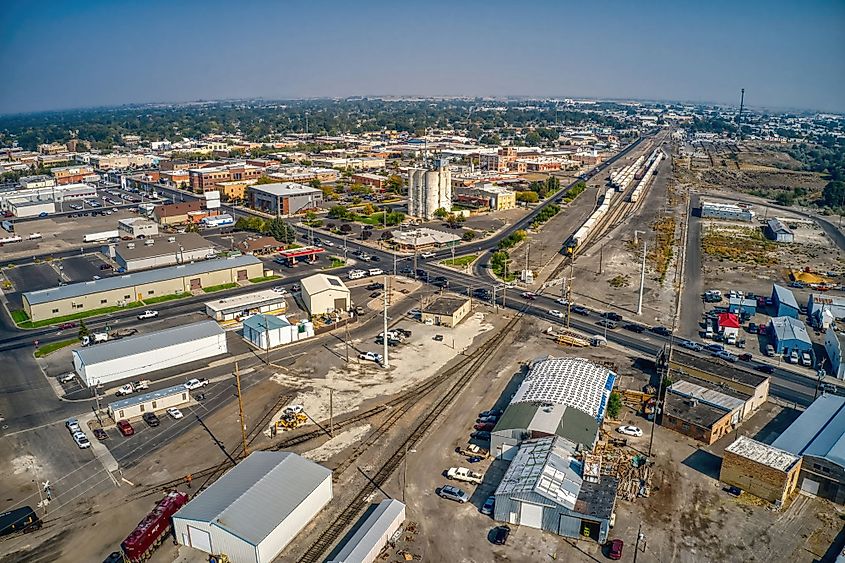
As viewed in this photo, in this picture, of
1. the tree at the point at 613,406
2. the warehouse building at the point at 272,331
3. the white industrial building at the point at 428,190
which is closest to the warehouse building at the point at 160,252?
the warehouse building at the point at 272,331

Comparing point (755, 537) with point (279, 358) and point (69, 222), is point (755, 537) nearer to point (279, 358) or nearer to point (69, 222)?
point (279, 358)

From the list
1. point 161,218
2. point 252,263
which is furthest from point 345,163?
point 252,263

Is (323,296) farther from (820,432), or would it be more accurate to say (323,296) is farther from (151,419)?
(820,432)

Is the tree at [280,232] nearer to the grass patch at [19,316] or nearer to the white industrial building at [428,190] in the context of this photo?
the white industrial building at [428,190]

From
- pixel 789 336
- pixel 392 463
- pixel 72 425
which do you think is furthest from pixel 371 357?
pixel 789 336

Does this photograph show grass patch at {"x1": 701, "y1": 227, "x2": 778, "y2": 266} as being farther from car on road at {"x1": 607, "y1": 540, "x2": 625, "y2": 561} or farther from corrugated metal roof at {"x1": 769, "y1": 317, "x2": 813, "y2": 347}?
car on road at {"x1": 607, "y1": 540, "x2": 625, "y2": 561}
